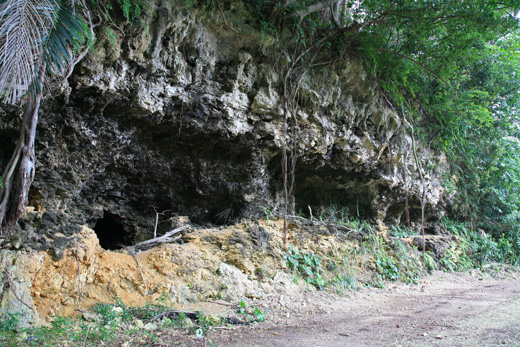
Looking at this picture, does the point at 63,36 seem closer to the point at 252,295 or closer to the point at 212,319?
the point at 212,319

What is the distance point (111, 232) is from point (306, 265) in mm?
3147

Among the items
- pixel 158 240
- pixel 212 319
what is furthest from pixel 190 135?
pixel 212 319

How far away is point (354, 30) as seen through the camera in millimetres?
5234

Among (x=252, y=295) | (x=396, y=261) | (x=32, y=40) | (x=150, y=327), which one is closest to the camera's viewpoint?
(x=32, y=40)

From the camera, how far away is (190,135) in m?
4.46

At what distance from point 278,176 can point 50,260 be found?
3648mm

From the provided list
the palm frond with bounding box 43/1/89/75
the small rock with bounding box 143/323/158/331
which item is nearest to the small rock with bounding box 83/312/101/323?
the small rock with bounding box 143/323/158/331

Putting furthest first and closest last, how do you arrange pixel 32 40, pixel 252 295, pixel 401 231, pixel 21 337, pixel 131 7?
pixel 401 231 < pixel 252 295 < pixel 131 7 < pixel 32 40 < pixel 21 337

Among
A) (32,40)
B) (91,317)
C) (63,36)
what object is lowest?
(91,317)

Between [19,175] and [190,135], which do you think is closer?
[19,175]

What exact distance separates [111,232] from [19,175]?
104 inches

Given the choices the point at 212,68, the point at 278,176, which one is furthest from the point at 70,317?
the point at 278,176

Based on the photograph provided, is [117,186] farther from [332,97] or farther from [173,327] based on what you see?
[332,97]

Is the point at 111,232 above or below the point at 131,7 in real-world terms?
below
